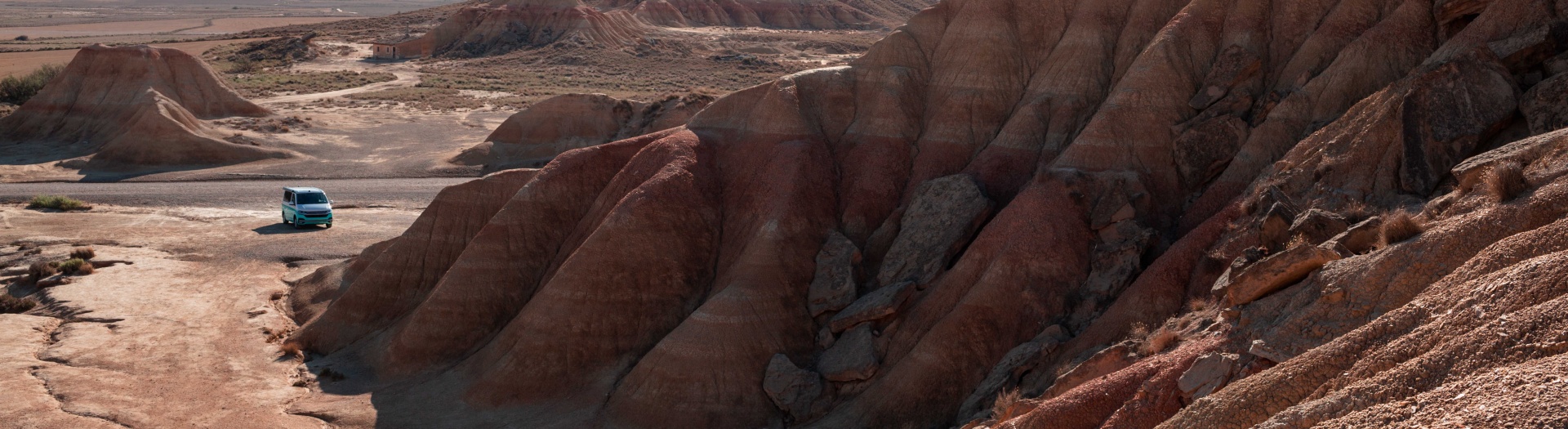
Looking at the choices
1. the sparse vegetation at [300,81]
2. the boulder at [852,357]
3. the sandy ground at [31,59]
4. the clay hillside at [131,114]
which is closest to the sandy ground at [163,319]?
the boulder at [852,357]

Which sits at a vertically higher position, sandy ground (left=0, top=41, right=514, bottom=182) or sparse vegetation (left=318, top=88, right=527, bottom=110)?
sandy ground (left=0, top=41, right=514, bottom=182)

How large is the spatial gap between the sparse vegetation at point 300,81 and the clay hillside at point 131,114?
15.1 metres

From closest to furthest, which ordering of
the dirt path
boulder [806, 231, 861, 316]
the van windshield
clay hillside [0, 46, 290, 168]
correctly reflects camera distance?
boulder [806, 231, 861, 316], the van windshield, clay hillside [0, 46, 290, 168], the dirt path

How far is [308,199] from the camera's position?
143ft

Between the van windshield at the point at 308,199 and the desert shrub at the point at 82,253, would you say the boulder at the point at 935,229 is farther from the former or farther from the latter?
the desert shrub at the point at 82,253

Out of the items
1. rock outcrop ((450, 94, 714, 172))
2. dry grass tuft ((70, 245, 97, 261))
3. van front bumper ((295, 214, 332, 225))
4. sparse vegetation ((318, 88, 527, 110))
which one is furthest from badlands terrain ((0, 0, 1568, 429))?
sparse vegetation ((318, 88, 527, 110))

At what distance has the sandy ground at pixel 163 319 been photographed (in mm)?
24266

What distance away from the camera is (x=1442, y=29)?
20469 millimetres

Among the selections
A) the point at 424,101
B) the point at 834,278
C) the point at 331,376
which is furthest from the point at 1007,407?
the point at 424,101

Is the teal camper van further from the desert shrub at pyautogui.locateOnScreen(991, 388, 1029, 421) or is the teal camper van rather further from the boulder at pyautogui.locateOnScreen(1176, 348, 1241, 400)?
the boulder at pyautogui.locateOnScreen(1176, 348, 1241, 400)

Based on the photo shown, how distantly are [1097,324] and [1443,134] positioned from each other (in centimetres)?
602

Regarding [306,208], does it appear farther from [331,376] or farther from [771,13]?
[771,13]

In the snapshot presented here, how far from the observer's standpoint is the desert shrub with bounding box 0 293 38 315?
3225cm

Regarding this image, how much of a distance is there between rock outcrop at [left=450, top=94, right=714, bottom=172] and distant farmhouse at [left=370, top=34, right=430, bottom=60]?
64.5 meters
